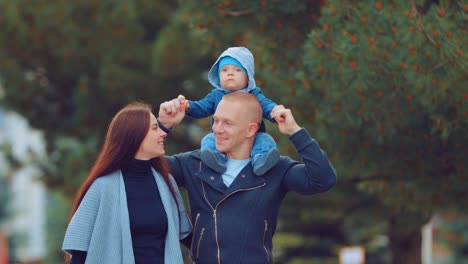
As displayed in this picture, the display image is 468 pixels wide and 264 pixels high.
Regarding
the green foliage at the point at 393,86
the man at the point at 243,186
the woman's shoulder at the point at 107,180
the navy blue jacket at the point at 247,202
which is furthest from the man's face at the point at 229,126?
the green foliage at the point at 393,86

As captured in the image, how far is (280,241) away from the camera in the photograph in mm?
18734

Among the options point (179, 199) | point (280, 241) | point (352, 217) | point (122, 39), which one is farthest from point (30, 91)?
point (179, 199)

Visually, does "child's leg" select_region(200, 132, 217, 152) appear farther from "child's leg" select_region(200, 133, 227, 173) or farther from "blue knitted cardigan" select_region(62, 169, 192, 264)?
"blue knitted cardigan" select_region(62, 169, 192, 264)

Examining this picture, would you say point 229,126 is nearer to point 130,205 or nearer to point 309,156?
point 309,156

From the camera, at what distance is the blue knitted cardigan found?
4625 mm

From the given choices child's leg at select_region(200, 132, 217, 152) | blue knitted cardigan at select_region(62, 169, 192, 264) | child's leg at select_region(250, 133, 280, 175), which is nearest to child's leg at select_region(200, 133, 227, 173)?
child's leg at select_region(200, 132, 217, 152)

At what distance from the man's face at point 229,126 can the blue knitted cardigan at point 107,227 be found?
0.34 metres

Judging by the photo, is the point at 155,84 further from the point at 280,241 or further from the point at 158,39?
the point at 280,241

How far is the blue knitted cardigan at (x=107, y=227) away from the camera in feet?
15.2

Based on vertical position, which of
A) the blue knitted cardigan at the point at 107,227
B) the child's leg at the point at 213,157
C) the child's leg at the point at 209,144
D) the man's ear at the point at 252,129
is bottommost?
the blue knitted cardigan at the point at 107,227

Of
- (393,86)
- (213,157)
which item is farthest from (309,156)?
(393,86)

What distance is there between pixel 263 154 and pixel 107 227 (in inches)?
28.8

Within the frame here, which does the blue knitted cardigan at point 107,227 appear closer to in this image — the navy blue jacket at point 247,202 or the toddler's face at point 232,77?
the navy blue jacket at point 247,202

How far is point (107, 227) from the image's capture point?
4.67m
